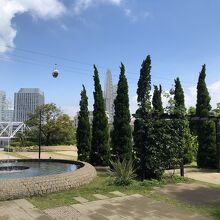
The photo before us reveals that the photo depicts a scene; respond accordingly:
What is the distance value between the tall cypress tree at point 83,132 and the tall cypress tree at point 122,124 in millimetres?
3091

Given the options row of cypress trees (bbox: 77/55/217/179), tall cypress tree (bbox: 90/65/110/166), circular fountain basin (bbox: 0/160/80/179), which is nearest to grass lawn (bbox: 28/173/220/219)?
row of cypress trees (bbox: 77/55/217/179)

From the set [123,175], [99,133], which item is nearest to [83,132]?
[99,133]

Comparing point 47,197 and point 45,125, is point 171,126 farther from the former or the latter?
point 45,125

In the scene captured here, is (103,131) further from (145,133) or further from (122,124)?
(145,133)

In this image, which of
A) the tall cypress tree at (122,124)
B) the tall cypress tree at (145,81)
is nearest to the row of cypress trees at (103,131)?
the tall cypress tree at (122,124)

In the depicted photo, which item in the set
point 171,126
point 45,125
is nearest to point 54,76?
point 171,126

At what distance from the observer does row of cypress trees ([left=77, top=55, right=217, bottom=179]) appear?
1348 centimetres

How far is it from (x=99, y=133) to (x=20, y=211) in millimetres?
11570

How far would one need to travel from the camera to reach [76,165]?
650 inches

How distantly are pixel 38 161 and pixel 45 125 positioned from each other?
26138 millimetres

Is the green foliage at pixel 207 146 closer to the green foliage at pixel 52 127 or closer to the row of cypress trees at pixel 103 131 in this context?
the row of cypress trees at pixel 103 131

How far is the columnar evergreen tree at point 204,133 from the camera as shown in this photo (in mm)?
19328

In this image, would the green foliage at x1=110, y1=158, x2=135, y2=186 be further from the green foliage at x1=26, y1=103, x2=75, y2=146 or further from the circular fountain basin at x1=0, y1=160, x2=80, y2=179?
the green foliage at x1=26, y1=103, x2=75, y2=146

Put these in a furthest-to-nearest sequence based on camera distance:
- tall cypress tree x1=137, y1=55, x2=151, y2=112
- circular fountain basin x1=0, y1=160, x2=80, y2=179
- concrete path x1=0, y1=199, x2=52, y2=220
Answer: tall cypress tree x1=137, y1=55, x2=151, y2=112 → circular fountain basin x1=0, y1=160, x2=80, y2=179 → concrete path x1=0, y1=199, x2=52, y2=220
